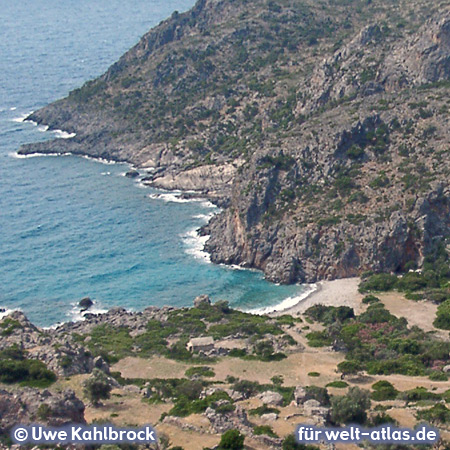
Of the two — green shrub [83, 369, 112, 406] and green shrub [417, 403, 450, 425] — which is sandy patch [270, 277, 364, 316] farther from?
green shrub [83, 369, 112, 406]

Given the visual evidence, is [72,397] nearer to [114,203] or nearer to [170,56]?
[114,203]

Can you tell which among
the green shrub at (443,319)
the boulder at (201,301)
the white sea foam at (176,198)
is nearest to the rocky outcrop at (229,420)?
the green shrub at (443,319)

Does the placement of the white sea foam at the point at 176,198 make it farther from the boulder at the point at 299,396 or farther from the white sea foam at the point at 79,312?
the boulder at the point at 299,396

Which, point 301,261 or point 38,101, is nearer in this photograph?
point 301,261

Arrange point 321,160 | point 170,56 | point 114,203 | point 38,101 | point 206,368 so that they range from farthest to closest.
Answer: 1. point 38,101
2. point 170,56
3. point 114,203
4. point 321,160
5. point 206,368

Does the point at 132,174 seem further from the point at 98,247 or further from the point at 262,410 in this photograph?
the point at 262,410

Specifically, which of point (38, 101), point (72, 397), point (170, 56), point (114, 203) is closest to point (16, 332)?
point (72, 397)

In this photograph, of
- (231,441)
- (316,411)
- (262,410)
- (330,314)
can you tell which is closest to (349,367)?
(316,411)
